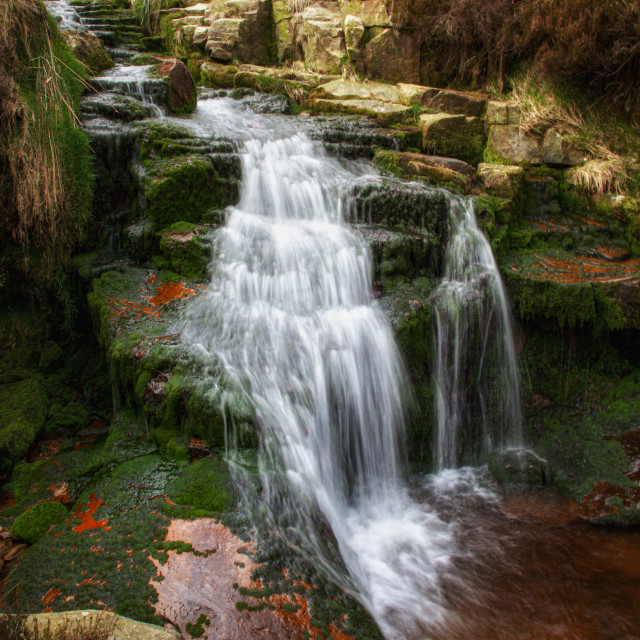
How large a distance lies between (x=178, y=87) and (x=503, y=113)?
5.59 metres

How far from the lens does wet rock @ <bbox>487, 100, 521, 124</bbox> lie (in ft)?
25.2

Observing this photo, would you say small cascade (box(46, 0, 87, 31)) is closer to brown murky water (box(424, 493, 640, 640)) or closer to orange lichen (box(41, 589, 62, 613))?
orange lichen (box(41, 589, 62, 613))

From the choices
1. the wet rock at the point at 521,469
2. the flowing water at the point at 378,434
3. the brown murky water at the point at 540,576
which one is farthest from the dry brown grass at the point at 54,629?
the wet rock at the point at 521,469

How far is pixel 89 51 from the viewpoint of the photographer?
28.9ft

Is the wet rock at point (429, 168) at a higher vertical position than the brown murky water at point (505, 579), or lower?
higher

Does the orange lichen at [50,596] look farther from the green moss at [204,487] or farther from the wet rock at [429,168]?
the wet rock at [429,168]

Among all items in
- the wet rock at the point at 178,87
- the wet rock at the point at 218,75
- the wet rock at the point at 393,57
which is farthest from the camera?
the wet rock at the point at 218,75

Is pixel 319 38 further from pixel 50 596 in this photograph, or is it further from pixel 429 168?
pixel 50 596

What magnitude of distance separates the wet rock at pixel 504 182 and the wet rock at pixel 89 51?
706 centimetres

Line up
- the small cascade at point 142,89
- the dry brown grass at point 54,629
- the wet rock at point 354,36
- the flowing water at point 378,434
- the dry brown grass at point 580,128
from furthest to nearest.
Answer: the wet rock at point 354,36 → the small cascade at point 142,89 → the dry brown grass at point 580,128 → the flowing water at point 378,434 → the dry brown grass at point 54,629

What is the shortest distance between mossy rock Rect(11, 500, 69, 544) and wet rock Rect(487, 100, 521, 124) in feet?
26.4

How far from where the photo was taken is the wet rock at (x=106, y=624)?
1.90m

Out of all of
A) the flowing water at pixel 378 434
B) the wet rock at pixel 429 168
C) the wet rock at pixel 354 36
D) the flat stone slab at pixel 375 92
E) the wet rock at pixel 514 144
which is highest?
the wet rock at pixel 354 36

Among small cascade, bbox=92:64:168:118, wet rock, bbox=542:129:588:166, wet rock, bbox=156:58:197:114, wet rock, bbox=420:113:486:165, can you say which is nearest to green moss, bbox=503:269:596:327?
wet rock, bbox=542:129:588:166
